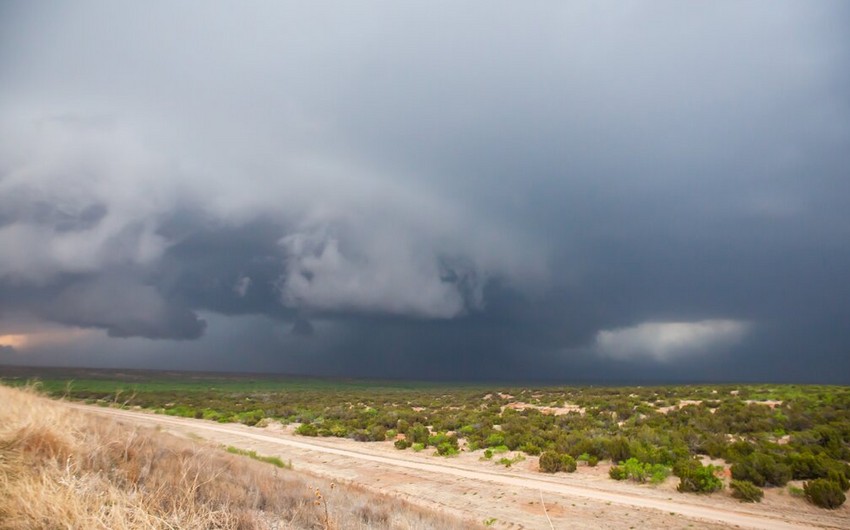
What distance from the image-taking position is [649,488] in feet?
59.6

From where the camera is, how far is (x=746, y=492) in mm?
16219

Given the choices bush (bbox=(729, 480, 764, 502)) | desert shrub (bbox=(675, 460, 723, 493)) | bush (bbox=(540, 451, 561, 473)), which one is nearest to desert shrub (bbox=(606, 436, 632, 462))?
bush (bbox=(540, 451, 561, 473))

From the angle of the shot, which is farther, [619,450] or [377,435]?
[377,435]

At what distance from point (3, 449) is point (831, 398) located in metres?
55.0

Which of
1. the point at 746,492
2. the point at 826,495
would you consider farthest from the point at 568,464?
the point at 826,495

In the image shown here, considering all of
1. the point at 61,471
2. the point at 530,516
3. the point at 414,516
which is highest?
the point at 61,471

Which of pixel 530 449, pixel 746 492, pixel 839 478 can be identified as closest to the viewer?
pixel 746 492

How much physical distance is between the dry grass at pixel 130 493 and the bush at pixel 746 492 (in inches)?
501

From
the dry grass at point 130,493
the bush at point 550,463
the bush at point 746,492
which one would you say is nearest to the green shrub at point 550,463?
the bush at point 550,463

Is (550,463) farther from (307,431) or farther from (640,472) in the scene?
(307,431)

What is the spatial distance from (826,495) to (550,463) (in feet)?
34.4

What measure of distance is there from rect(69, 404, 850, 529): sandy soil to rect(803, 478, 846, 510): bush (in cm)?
28

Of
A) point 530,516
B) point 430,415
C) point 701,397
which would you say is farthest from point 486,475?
point 701,397

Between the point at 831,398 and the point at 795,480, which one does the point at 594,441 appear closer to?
the point at 795,480
